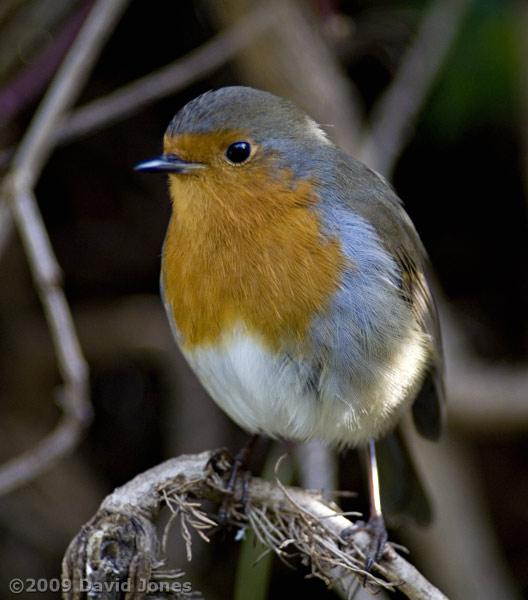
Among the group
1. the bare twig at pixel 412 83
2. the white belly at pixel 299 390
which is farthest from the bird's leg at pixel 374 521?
the bare twig at pixel 412 83

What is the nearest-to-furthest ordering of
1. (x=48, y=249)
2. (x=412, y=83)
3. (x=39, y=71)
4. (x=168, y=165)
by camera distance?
(x=168, y=165) → (x=48, y=249) → (x=39, y=71) → (x=412, y=83)

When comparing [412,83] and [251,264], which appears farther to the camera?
[412,83]

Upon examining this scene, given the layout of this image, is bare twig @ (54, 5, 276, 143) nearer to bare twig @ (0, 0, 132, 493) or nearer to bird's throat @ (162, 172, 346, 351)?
bare twig @ (0, 0, 132, 493)

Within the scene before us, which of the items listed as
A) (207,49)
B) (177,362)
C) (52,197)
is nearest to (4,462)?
(177,362)

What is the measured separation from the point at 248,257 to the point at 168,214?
228 cm

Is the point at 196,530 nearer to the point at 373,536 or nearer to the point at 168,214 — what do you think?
the point at 373,536

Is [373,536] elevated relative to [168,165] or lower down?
lower down

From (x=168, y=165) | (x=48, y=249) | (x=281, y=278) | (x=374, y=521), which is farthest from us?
(x=48, y=249)

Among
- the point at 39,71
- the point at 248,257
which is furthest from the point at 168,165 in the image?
the point at 39,71

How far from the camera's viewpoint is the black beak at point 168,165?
2.46 metres

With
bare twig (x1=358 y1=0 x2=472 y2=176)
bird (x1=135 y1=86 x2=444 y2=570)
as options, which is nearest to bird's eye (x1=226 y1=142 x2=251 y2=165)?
bird (x1=135 y1=86 x2=444 y2=570)

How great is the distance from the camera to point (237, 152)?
254 centimetres

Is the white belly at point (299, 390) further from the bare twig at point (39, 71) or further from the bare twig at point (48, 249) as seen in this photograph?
the bare twig at point (39, 71)

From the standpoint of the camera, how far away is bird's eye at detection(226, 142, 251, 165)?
253cm
